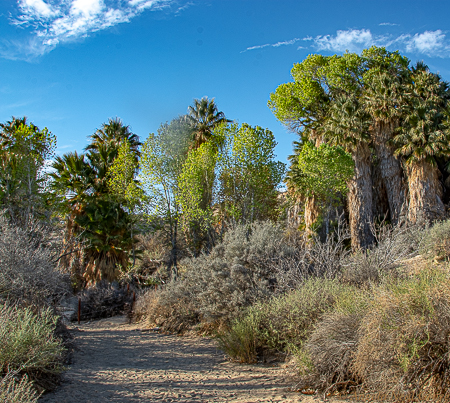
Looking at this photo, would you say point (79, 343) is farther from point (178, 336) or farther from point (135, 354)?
point (178, 336)

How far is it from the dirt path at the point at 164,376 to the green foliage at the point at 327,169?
50.5 feet

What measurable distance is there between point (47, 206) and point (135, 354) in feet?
36.5

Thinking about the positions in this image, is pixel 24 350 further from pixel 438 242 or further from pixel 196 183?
pixel 438 242

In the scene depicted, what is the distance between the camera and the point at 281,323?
7.43 meters

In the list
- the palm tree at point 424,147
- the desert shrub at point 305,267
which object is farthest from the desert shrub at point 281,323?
the palm tree at point 424,147

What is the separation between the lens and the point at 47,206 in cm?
1762

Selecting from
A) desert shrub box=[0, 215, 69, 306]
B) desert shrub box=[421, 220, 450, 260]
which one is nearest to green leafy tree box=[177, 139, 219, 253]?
desert shrub box=[421, 220, 450, 260]

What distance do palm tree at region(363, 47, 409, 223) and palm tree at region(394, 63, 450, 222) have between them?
82 centimetres

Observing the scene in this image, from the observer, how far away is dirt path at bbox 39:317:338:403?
5516mm

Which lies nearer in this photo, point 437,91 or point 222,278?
point 222,278

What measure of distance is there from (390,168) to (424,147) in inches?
100

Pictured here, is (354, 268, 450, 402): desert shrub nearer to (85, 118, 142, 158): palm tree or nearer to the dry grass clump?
the dry grass clump

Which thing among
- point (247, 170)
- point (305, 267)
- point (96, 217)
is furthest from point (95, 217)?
point (305, 267)

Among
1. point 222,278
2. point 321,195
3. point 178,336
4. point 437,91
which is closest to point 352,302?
point 222,278
